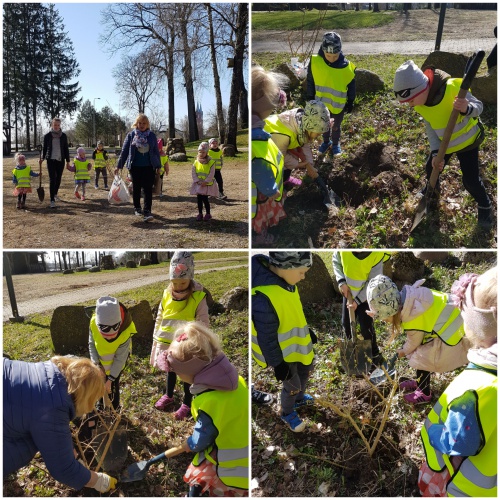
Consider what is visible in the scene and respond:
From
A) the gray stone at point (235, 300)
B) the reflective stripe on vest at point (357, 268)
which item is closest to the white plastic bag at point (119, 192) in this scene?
the gray stone at point (235, 300)

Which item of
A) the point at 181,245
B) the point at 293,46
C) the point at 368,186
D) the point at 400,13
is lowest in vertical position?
the point at 181,245

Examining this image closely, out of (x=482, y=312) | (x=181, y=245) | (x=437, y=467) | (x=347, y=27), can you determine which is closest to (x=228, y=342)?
(x=181, y=245)

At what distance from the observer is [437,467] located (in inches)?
85.0

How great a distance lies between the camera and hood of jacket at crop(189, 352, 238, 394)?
2418 mm

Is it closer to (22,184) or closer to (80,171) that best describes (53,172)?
(22,184)

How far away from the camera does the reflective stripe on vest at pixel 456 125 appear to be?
3.53 m

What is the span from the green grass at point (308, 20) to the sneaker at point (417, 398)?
155 inches

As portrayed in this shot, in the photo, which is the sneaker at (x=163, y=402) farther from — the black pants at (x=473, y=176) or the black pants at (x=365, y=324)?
the black pants at (x=473, y=176)

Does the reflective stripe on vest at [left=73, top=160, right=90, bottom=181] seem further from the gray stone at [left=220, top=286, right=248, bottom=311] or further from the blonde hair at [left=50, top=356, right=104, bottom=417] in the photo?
the blonde hair at [left=50, top=356, right=104, bottom=417]

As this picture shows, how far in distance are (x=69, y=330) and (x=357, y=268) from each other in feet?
8.82

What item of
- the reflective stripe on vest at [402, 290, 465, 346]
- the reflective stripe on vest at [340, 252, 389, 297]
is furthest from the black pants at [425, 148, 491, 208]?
the reflective stripe on vest at [402, 290, 465, 346]

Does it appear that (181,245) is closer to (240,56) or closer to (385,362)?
(385,362)

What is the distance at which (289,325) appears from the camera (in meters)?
2.85

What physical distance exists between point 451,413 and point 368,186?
8.98ft
